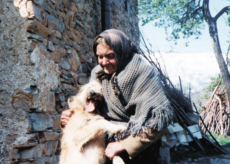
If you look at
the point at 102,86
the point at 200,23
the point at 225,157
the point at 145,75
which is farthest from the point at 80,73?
the point at 200,23

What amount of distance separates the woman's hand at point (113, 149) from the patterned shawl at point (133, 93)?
0.32 feet

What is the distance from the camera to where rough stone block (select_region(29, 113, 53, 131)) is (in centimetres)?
259

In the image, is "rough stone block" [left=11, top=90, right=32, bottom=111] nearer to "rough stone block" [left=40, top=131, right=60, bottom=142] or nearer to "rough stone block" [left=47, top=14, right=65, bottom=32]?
"rough stone block" [left=40, top=131, right=60, bottom=142]

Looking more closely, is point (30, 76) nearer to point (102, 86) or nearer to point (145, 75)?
point (102, 86)

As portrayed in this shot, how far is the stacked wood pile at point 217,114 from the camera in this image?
7.98 meters

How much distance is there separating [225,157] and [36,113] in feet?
15.5

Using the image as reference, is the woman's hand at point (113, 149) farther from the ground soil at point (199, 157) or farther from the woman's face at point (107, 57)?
the ground soil at point (199, 157)

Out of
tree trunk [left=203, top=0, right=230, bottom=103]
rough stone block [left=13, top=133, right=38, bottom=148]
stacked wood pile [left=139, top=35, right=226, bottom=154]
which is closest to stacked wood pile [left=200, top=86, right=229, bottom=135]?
tree trunk [left=203, top=0, right=230, bottom=103]

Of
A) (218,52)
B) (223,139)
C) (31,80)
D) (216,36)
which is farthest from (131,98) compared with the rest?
(216,36)

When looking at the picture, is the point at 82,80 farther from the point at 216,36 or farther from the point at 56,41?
the point at 216,36

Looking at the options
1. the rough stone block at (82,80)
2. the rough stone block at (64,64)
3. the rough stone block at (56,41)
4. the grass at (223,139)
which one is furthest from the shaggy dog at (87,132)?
the grass at (223,139)

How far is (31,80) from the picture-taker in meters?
2.60

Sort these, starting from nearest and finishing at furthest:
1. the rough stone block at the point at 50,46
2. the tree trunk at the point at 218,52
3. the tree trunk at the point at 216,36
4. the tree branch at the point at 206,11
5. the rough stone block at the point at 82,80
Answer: the rough stone block at the point at 50,46
the rough stone block at the point at 82,80
the tree trunk at the point at 218,52
the tree trunk at the point at 216,36
the tree branch at the point at 206,11

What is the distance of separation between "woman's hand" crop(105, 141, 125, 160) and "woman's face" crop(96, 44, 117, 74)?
1.55 feet
